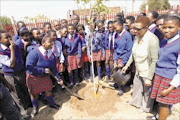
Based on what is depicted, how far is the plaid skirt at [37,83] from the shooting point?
2711 mm

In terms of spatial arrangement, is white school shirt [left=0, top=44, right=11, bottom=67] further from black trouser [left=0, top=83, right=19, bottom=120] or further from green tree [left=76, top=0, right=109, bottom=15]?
green tree [left=76, top=0, right=109, bottom=15]

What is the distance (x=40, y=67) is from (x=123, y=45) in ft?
7.07

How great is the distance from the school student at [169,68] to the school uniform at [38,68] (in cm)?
225

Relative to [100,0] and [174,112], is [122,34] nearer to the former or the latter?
[100,0]

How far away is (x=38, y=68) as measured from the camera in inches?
101

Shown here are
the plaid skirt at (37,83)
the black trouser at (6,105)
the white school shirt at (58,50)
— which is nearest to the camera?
the black trouser at (6,105)

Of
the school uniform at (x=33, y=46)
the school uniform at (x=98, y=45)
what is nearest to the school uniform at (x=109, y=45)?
the school uniform at (x=98, y=45)

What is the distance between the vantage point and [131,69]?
11.1ft

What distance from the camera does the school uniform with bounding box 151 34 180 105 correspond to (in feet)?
5.95

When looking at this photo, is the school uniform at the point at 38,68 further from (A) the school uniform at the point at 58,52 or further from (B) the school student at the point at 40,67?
(A) the school uniform at the point at 58,52

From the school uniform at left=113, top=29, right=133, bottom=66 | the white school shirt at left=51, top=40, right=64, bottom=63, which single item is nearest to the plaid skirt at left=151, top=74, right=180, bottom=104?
the school uniform at left=113, top=29, right=133, bottom=66

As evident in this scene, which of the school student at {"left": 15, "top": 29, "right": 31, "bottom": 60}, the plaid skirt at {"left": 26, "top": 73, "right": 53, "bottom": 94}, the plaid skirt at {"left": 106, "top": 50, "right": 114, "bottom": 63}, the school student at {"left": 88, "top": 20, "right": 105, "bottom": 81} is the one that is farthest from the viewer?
the plaid skirt at {"left": 106, "top": 50, "right": 114, "bottom": 63}

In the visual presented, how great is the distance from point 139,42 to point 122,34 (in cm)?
79

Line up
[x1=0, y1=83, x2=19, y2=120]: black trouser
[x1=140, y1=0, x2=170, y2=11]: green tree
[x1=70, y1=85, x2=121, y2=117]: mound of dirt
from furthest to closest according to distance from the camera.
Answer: [x1=140, y1=0, x2=170, y2=11]: green tree, [x1=70, y1=85, x2=121, y2=117]: mound of dirt, [x1=0, y1=83, x2=19, y2=120]: black trouser
